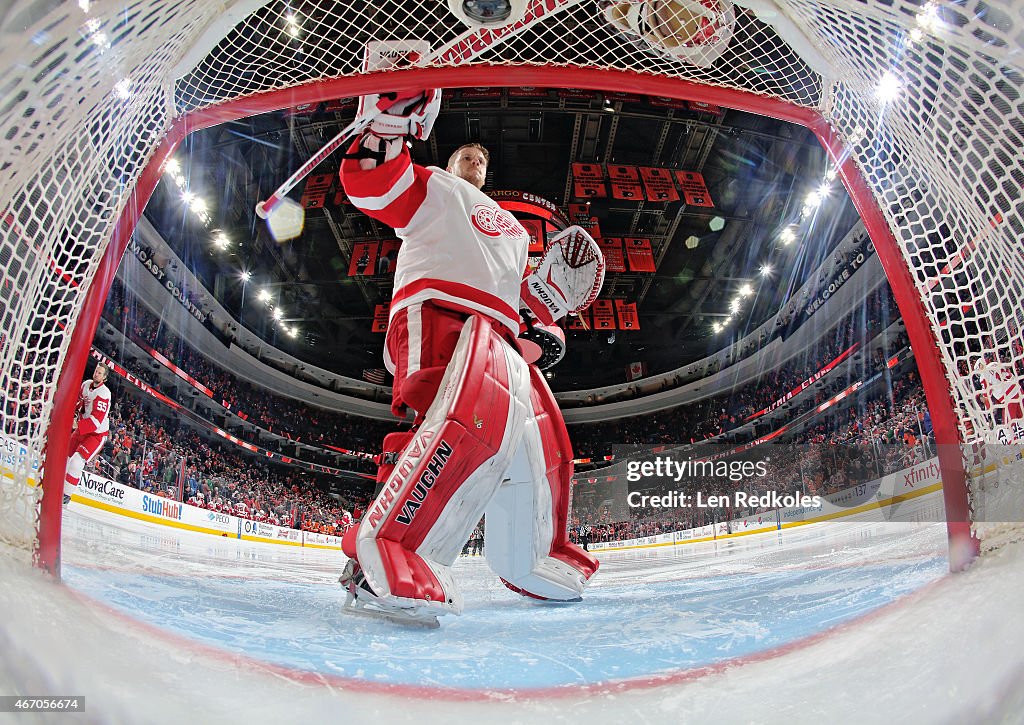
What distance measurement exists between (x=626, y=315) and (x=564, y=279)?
362 inches

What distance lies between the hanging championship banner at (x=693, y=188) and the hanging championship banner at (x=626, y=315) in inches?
112

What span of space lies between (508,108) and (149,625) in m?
7.34

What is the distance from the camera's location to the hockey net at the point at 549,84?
2.65ft

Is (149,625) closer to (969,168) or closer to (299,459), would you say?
(969,168)

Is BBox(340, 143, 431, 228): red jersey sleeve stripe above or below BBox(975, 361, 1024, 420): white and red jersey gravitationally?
above

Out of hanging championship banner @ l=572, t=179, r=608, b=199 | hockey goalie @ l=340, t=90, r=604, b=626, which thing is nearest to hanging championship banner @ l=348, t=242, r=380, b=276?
hanging championship banner @ l=572, t=179, r=608, b=199

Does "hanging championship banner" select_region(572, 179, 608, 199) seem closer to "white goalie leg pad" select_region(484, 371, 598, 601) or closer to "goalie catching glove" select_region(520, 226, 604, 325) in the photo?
"goalie catching glove" select_region(520, 226, 604, 325)

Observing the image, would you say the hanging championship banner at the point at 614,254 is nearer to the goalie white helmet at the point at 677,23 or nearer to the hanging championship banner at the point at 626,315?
the hanging championship banner at the point at 626,315

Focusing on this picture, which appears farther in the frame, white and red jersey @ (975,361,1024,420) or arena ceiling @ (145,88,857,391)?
arena ceiling @ (145,88,857,391)

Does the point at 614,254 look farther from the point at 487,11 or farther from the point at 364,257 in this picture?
the point at 487,11

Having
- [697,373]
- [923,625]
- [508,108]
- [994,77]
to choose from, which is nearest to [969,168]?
[994,77]

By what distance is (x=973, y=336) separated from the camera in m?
1.11

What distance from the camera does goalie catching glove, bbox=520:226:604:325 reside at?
71.7 inches
